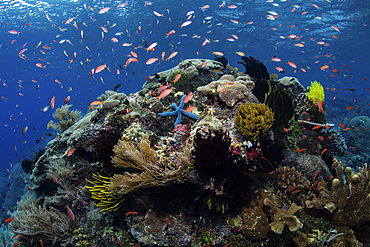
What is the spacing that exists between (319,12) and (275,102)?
121 ft

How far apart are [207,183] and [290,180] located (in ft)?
7.81

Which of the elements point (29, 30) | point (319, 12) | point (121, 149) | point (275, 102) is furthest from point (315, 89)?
point (29, 30)

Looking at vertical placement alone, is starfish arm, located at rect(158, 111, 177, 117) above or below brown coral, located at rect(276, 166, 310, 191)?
above

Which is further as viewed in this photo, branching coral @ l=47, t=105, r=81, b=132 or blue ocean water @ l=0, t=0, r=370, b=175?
blue ocean water @ l=0, t=0, r=370, b=175

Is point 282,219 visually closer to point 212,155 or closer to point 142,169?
point 212,155

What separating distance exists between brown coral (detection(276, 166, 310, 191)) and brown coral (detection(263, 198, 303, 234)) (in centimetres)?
76

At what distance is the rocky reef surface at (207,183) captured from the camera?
3.63 metres

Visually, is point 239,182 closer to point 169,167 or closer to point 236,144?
point 236,144

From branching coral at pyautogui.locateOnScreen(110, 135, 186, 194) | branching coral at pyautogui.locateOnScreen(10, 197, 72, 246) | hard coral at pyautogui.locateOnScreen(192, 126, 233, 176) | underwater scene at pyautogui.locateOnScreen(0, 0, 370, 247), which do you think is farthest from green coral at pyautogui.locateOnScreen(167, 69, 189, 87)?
branching coral at pyautogui.locateOnScreen(10, 197, 72, 246)

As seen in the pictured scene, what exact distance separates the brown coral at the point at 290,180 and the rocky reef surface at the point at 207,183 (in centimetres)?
3

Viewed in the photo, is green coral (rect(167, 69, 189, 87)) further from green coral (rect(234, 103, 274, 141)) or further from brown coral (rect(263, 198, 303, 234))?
brown coral (rect(263, 198, 303, 234))

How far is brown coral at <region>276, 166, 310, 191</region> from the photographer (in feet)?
14.5

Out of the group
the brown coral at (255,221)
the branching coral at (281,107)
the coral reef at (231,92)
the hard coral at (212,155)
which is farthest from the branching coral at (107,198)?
the branching coral at (281,107)

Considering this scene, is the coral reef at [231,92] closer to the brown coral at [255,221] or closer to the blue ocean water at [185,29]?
the brown coral at [255,221]
